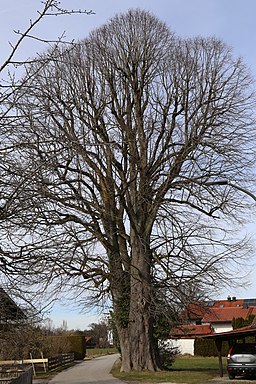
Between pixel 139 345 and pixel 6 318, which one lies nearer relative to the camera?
pixel 6 318

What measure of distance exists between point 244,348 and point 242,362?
972mm

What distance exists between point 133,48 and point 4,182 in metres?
24.2

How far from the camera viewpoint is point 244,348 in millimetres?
28469

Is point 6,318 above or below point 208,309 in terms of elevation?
below

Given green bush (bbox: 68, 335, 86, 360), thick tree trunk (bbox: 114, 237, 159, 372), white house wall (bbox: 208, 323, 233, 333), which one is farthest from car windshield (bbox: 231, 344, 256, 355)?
white house wall (bbox: 208, 323, 233, 333)

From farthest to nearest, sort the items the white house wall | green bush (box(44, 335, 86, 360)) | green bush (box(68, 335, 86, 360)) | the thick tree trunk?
1. the white house wall
2. green bush (box(68, 335, 86, 360))
3. green bush (box(44, 335, 86, 360))
4. the thick tree trunk

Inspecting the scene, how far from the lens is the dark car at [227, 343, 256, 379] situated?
27.4m

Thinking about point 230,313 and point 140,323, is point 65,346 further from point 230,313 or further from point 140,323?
point 230,313

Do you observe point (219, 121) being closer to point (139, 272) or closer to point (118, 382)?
point (139, 272)

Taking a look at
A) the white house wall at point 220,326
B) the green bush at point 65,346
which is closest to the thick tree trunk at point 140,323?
the green bush at point 65,346

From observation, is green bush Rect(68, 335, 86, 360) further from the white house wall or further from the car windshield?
the car windshield

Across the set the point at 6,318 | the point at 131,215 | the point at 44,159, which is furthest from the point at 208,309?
the point at 44,159

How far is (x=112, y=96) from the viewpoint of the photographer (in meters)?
29.3

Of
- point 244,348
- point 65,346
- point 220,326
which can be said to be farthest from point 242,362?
point 220,326
